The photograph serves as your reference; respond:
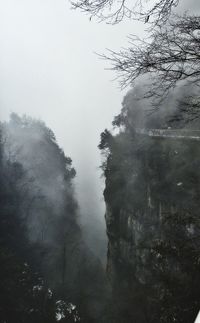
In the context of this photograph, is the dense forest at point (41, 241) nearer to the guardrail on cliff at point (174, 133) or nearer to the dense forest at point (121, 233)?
the dense forest at point (121, 233)

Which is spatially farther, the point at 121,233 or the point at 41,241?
the point at 41,241

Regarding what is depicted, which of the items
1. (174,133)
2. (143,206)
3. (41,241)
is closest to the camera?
(143,206)

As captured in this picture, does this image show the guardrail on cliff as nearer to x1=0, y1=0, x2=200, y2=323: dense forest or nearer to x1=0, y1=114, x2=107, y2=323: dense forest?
x1=0, y1=0, x2=200, y2=323: dense forest

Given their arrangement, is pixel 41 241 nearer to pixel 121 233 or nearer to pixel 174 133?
pixel 121 233

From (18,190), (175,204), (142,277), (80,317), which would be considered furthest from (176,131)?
(18,190)

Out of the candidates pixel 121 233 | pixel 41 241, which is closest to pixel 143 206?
pixel 121 233

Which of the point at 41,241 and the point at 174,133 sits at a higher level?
the point at 174,133

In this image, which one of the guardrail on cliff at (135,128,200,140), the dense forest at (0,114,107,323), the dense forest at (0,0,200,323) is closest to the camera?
the dense forest at (0,0,200,323)

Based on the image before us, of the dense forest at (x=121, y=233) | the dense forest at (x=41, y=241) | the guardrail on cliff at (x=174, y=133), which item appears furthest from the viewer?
the guardrail on cliff at (x=174, y=133)

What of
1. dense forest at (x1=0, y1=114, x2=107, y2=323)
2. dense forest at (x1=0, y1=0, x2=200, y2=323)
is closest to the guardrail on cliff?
dense forest at (x1=0, y1=0, x2=200, y2=323)

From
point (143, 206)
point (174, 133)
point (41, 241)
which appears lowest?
point (41, 241)

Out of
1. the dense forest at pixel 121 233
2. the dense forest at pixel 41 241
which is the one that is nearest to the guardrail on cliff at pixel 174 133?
the dense forest at pixel 121 233

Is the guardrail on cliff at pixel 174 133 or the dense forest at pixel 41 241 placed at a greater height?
the guardrail on cliff at pixel 174 133

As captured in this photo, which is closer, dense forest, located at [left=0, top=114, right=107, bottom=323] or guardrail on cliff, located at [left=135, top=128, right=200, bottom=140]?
dense forest, located at [left=0, top=114, right=107, bottom=323]
